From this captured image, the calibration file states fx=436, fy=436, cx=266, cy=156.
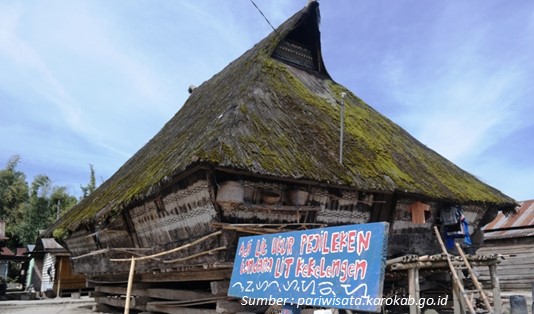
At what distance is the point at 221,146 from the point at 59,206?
3288cm

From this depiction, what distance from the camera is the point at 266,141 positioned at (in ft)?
22.9

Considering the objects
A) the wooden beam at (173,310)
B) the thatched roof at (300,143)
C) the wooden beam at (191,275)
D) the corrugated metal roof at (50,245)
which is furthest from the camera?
the corrugated metal roof at (50,245)

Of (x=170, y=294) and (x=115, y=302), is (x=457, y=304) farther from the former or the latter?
(x=115, y=302)

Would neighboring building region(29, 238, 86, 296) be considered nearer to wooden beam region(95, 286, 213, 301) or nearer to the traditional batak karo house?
the traditional batak karo house

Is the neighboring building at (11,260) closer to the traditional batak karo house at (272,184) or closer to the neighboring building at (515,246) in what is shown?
the traditional batak karo house at (272,184)

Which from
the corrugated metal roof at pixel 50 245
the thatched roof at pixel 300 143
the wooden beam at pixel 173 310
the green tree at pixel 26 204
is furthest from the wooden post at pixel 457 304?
the green tree at pixel 26 204

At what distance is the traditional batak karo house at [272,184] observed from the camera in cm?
633

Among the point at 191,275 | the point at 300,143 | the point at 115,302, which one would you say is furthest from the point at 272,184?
the point at 115,302

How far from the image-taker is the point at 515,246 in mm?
15734

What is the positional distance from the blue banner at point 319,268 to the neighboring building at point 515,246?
45.0 ft

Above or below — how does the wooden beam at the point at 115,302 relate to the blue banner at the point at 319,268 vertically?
below

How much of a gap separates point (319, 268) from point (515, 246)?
15017mm

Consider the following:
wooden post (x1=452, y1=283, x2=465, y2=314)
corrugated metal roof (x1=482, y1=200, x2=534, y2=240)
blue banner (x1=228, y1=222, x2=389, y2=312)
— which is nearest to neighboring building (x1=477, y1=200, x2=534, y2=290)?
corrugated metal roof (x1=482, y1=200, x2=534, y2=240)

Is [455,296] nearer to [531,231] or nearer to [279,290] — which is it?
[279,290]
